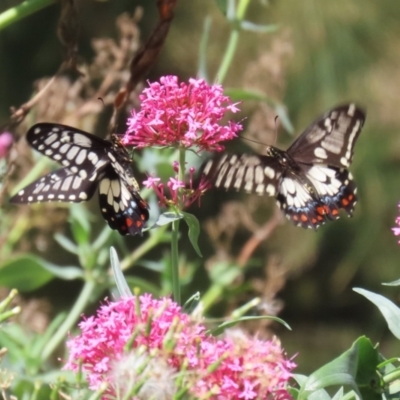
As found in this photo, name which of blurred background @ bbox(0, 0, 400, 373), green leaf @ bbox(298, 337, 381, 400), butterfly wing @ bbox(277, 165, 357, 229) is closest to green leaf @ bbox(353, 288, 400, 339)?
green leaf @ bbox(298, 337, 381, 400)

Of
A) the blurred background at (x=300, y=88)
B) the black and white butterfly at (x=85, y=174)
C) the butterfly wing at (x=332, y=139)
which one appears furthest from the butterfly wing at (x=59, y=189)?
the blurred background at (x=300, y=88)

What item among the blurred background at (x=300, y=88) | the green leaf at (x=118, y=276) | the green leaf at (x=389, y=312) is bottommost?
the blurred background at (x=300, y=88)

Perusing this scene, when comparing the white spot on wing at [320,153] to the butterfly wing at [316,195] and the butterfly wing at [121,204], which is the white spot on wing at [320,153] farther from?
the butterfly wing at [121,204]

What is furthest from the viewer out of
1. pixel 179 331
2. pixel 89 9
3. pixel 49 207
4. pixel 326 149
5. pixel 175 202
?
pixel 89 9

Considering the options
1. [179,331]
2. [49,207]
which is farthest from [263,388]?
[49,207]

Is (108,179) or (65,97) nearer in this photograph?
(108,179)

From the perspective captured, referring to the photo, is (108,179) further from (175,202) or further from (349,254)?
(349,254)
